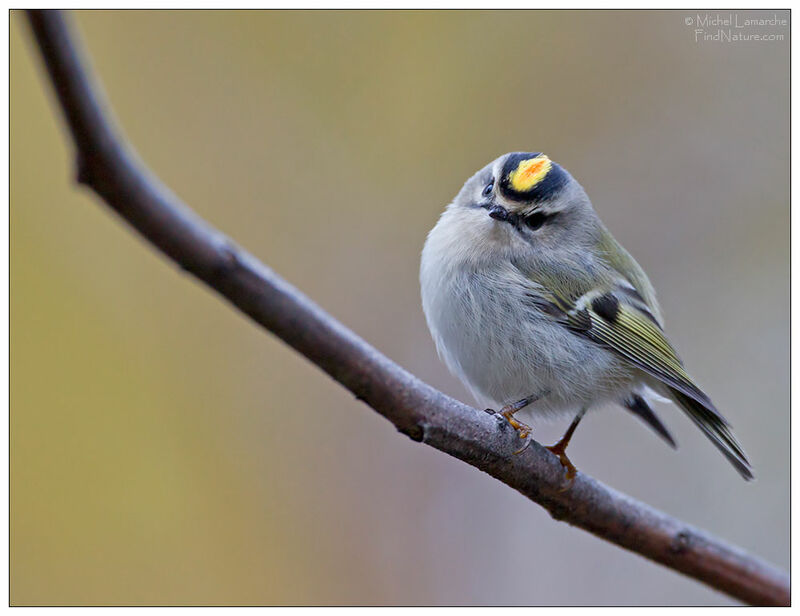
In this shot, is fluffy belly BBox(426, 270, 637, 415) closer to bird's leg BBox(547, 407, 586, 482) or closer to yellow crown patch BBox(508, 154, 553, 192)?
bird's leg BBox(547, 407, 586, 482)

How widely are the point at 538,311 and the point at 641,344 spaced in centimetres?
31

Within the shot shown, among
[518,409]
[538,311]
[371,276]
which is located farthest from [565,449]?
[371,276]

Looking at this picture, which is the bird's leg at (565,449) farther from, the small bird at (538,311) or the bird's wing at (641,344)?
the bird's wing at (641,344)

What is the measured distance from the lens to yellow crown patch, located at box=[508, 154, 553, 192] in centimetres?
173

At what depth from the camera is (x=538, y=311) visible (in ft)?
5.85

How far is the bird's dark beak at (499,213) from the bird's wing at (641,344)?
0.23 metres

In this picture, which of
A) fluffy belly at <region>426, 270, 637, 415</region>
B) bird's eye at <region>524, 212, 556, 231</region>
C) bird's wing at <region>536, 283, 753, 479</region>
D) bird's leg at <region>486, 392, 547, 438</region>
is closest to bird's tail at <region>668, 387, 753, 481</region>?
bird's wing at <region>536, 283, 753, 479</region>

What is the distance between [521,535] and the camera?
110 inches

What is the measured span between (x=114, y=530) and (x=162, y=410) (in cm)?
42

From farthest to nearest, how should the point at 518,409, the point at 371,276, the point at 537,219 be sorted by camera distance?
the point at 371,276
the point at 537,219
the point at 518,409

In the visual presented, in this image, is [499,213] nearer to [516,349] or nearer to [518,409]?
[516,349]

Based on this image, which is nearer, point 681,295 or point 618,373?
point 618,373
